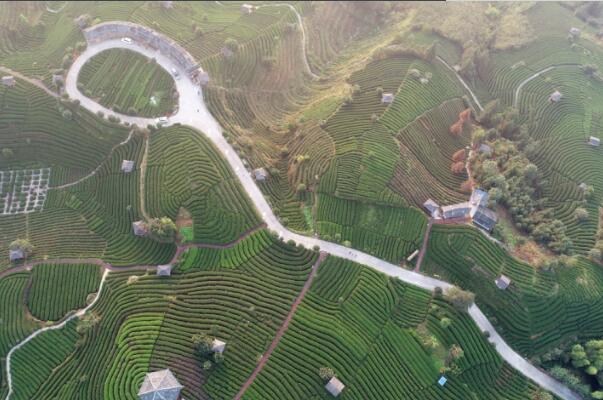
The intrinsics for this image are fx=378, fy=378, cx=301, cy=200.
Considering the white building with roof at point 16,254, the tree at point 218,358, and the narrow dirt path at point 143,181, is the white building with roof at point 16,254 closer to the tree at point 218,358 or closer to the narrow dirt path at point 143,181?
the narrow dirt path at point 143,181

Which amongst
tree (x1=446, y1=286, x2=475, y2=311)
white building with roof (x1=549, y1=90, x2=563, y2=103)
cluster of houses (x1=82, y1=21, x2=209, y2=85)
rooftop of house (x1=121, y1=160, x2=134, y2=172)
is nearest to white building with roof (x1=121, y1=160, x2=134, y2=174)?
rooftop of house (x1=121, y1=160, x2=134, y2=172)

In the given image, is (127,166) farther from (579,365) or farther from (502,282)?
(579,365)

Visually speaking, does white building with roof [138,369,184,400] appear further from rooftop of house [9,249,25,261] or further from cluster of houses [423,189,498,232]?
cluster of houses [423,189,498,232]

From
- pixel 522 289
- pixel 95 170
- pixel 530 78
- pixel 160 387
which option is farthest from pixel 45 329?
pixel 530 78

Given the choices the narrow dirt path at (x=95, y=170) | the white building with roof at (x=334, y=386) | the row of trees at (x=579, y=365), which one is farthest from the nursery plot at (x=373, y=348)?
the narrow dirt path at (x=95, y=170)

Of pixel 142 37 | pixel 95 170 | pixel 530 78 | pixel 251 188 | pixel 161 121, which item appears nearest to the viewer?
pixel 251 188

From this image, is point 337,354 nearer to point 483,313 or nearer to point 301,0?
point 483,313

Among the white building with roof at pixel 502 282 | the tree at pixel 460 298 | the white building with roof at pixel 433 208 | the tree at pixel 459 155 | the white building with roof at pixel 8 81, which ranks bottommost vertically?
the tree at pixel 460 298
